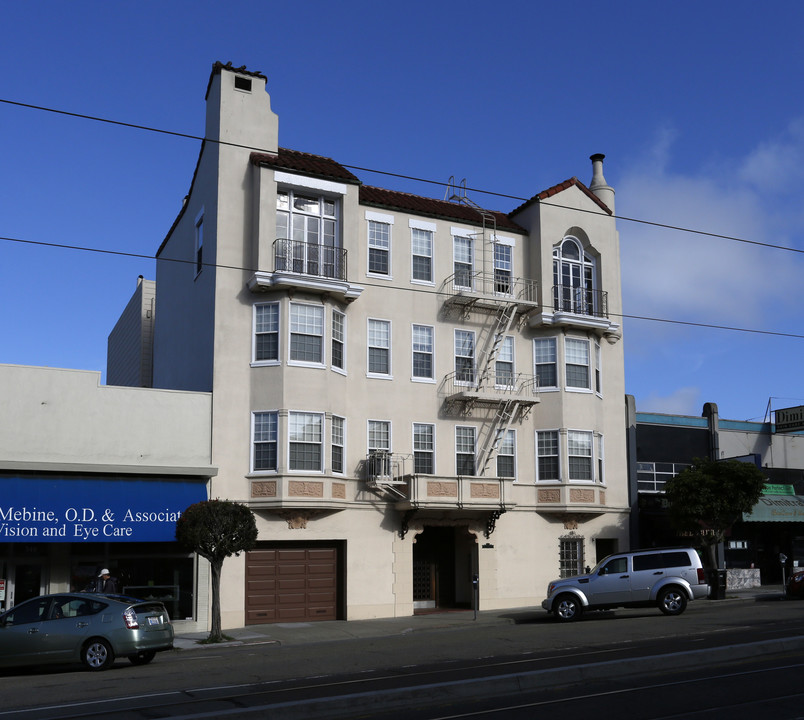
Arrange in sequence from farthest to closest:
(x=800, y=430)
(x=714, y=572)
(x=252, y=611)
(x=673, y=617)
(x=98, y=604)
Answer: (x=800, y=430) → (x=714, y=572) → (x=252, y=611) → (x=673, y=617) → (x=98, y=604)

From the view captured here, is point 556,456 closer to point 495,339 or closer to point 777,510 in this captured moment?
point 495,339

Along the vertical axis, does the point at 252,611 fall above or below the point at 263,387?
below

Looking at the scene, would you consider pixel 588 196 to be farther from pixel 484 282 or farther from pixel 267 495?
pixel 267 495

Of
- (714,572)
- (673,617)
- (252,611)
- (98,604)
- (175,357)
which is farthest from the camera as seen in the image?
(175,357)

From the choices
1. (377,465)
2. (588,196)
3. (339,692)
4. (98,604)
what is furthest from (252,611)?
(588,196)

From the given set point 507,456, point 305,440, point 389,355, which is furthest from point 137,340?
point 507,456

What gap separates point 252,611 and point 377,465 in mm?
5677

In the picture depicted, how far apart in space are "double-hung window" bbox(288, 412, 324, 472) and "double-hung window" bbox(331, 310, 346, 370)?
198cm

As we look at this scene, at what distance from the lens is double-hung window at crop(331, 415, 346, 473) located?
28172mm

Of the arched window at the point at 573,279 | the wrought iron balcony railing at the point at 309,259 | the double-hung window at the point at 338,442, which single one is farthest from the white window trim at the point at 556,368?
the wrought iron balcony railing at the point at 309,259

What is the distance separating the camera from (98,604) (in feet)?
60.1

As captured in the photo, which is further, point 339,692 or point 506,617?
point 506,617

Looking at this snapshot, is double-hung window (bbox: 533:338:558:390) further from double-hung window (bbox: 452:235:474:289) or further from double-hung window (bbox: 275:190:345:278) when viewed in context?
double-hung window (bbox: 275:190:345:278)

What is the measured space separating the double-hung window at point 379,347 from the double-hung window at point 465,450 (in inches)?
129
